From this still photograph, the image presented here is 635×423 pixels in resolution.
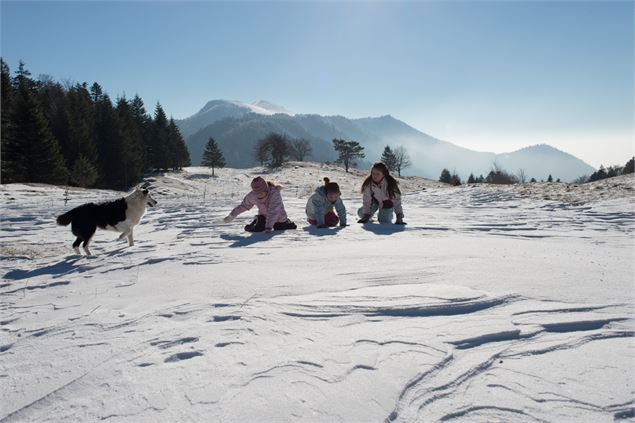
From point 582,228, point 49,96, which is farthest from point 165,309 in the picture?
point 49,96

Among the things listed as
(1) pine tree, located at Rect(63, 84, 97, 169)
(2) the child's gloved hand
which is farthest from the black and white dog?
(1) pine tree, located at Rect(63, 84, 97, 169)

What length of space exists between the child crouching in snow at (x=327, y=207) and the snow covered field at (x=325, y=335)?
2.19m

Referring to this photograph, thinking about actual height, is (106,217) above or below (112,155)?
below

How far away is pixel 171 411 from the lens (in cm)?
137

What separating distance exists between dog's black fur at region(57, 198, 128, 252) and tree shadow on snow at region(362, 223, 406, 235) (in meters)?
4.25

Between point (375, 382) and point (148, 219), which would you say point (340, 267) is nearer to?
point (375, 382)

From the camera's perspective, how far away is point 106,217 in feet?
17.6

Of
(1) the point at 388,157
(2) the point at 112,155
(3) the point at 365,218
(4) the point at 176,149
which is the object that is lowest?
(3) the point at 365,218

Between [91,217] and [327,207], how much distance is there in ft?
13.2

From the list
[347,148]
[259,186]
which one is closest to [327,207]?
[259,186]

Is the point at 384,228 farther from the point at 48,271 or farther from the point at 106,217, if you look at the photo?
the point at 48,271

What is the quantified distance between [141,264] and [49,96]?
58.8m

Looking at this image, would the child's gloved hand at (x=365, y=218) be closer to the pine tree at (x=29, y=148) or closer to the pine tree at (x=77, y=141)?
the pine tree at (x=29, y=148)

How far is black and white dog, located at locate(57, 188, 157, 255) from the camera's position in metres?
4.91
